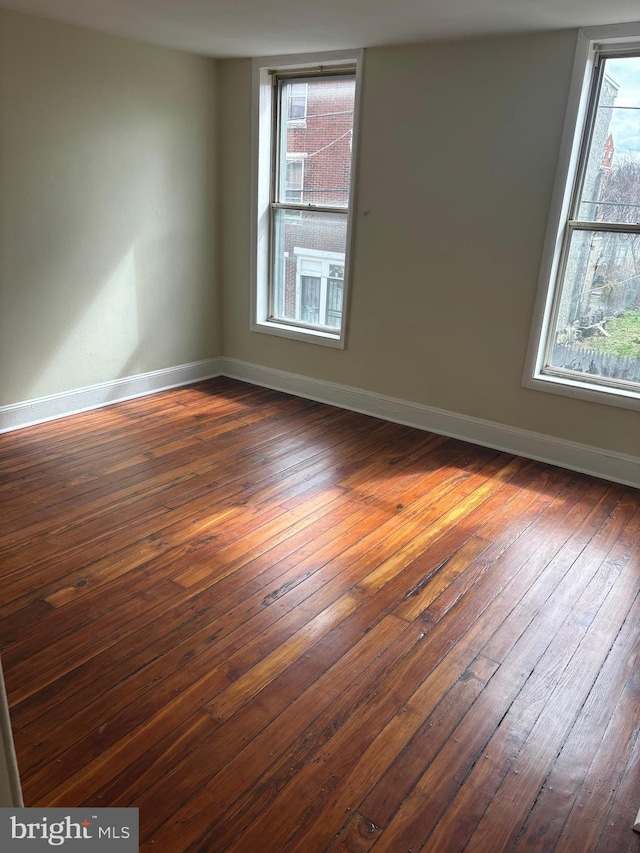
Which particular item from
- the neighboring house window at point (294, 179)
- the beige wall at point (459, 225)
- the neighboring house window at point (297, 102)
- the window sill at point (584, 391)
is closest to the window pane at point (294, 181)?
the neighboring house window at point (294, 179)

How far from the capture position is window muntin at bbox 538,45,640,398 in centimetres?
334

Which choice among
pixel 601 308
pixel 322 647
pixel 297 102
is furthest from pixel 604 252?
pixel 322 647

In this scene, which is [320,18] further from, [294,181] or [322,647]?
[322,647]

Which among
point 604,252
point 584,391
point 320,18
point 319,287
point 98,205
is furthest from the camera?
point 319,287

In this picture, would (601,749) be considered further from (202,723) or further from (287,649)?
(202,723)

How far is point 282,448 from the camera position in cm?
393

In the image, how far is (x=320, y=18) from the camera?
10.7 feet

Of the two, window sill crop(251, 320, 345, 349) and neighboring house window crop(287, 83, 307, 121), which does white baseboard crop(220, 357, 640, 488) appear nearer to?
window sill crop(251, 320, 345, 349)

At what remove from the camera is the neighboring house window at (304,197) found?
435 cm

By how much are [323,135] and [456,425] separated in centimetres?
216

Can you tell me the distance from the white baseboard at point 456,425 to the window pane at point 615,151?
1.27 m

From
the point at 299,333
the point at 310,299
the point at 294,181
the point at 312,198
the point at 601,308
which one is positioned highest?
the point at 294,181

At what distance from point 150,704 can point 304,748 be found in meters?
0.49

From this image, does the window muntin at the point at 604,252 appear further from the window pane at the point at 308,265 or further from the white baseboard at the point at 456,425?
A: the window pane at the point at 308,265
